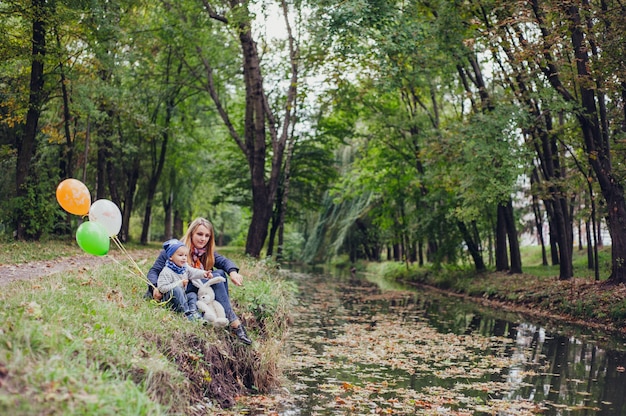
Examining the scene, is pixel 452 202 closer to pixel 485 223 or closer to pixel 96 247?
→ pixel 485 223

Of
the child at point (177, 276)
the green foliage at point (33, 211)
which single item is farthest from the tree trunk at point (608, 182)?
the green foliage at point (33, 211)

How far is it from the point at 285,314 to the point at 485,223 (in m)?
17.6

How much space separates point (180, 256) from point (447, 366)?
4478 mm

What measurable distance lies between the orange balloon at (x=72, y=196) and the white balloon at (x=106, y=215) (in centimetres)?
12

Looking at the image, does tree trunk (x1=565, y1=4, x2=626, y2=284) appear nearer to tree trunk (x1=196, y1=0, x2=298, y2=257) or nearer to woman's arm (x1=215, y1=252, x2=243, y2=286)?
tree trunk (x1=196, y1=0, x2=298, y2=257)

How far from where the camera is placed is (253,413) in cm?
613

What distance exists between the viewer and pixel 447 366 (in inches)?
372

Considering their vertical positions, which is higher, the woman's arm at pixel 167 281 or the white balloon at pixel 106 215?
the white balloon at pixel 106 215

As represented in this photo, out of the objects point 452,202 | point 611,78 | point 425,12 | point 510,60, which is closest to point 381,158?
point 452,202

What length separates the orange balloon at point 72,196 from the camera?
7.24m

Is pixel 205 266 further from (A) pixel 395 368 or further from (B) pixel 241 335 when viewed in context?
Answer: (A) pixel 395 368

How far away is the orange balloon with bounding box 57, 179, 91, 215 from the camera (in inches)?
285

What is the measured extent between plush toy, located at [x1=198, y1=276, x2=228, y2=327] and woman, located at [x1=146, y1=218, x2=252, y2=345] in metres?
0.08

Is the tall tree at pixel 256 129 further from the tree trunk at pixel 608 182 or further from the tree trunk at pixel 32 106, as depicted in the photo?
the tree trunk at pixel 608 182
